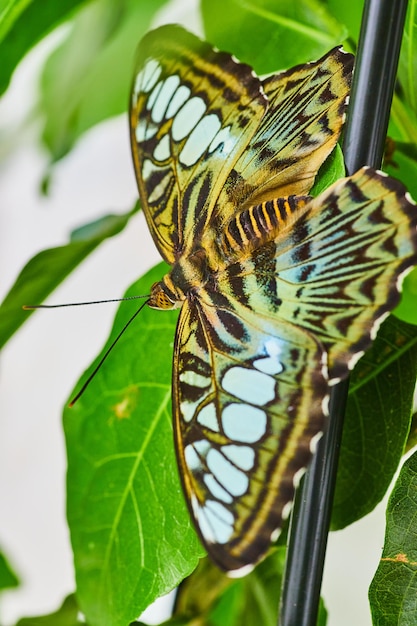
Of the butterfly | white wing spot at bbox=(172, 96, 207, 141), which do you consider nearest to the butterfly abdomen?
the butterfly

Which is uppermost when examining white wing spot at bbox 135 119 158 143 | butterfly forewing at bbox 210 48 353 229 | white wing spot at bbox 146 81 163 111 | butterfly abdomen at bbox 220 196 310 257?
white wing spot at bbox 146 81 163 111

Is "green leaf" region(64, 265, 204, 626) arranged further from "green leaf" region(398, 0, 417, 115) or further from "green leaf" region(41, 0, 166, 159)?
"green leaf" region(41, 0, 166, 159)

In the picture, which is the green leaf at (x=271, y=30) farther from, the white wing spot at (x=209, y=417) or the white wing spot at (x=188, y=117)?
the white wing spot at (x=209, y=417)

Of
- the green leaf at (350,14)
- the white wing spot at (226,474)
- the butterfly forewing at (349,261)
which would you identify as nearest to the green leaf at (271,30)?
the green leaf at (350,14)

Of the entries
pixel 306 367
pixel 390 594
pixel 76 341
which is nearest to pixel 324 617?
pixel 390 594

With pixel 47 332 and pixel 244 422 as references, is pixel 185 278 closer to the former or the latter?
pixel 244 422

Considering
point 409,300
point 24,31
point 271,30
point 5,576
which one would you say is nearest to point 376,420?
point 409,300

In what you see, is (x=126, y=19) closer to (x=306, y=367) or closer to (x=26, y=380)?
(x=306, y=367)
